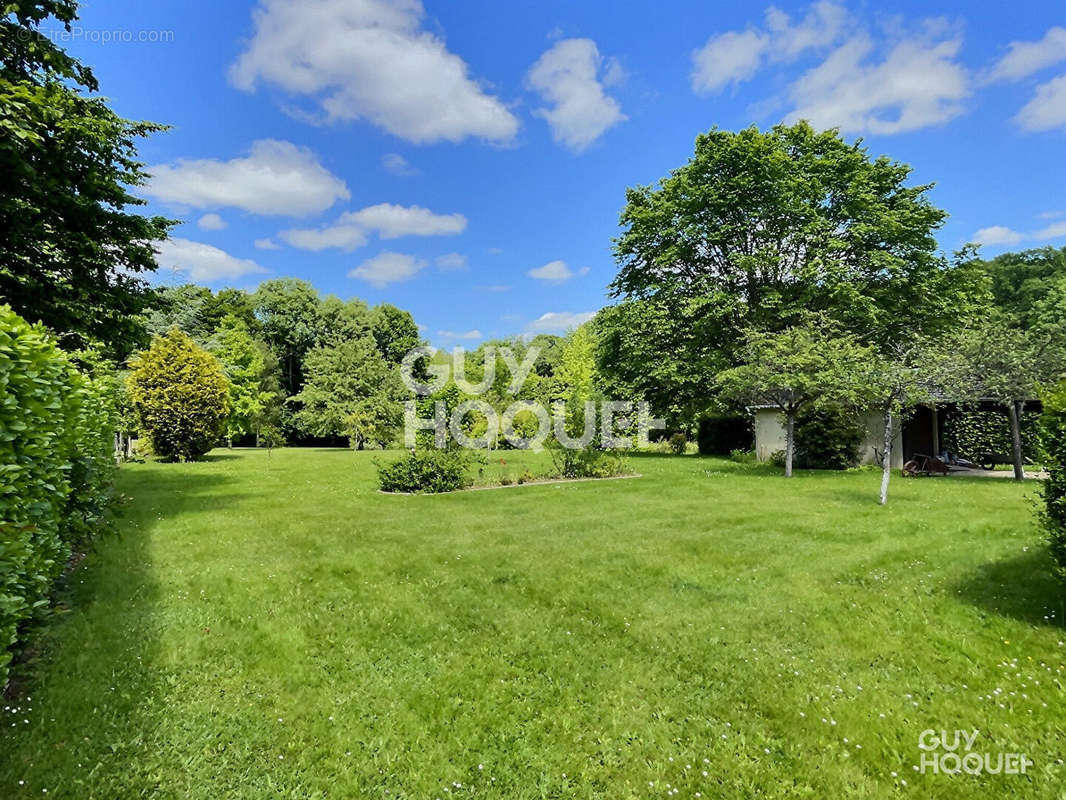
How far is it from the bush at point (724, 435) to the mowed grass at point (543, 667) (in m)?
15.8

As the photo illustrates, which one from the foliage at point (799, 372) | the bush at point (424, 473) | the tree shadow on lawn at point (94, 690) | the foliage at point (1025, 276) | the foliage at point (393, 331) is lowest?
the tree shadow on lawn at point (94, 690)

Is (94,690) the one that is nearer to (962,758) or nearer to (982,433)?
(962,758)

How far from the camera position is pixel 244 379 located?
1277 inches

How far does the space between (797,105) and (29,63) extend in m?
24.6

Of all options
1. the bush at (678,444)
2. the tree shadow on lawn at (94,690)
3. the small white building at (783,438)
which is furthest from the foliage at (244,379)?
the small white building at (783,438)

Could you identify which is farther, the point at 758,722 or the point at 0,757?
the point at 758,722

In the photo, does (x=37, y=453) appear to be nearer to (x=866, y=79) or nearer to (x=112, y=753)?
(x=112, y=753)

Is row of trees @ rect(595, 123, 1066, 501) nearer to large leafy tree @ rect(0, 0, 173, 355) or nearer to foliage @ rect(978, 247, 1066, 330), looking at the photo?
large leafy tree @ rect(0, 0, 173, 355)

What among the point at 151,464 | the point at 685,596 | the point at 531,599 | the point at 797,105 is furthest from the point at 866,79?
the point at 151,464

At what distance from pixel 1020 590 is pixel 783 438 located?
49.7 ft

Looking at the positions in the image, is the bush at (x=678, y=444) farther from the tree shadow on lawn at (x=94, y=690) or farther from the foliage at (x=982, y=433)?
the tree shadow on lawn at (x=94, y=690)

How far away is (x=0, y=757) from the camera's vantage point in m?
2.68

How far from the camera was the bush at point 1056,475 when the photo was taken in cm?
423

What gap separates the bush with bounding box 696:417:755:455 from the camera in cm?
2331
